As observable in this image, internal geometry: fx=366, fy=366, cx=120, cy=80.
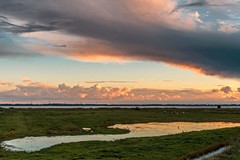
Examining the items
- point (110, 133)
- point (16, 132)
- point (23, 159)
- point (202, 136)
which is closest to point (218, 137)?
point (202, 136)

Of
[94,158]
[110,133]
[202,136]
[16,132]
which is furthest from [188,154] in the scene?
[16,132]

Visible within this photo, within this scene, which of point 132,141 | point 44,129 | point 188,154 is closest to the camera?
point 188,154

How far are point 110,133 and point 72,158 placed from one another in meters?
29.9

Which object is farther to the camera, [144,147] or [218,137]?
[218,137]

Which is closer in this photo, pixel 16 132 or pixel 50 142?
pixel 50 142

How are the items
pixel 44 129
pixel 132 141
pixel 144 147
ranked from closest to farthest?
pixel 144 147 < pixel 132 141 < pixel 44 129

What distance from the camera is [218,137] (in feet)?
165

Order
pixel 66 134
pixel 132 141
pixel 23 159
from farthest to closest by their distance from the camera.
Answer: pixel 66 134 < pixel 132 141 < pixel 23 159

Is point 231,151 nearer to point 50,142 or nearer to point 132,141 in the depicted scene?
point 132,141

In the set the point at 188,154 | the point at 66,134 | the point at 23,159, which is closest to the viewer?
the point at 23,159

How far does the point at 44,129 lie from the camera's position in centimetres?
6625

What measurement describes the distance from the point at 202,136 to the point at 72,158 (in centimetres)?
2260

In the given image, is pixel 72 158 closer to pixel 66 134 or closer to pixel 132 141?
pixel 132 141

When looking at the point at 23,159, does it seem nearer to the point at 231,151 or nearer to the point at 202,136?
the point at 231,151
